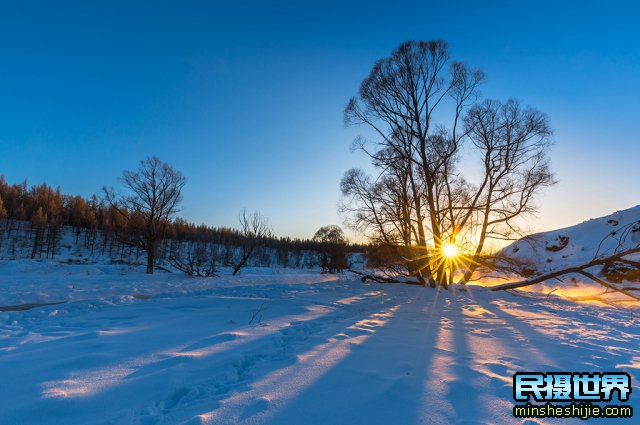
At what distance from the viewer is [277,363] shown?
3.35m

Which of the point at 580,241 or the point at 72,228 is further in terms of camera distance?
the point at 72,228

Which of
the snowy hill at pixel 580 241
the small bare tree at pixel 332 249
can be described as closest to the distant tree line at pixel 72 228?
the small bare tree at pixel 332 249

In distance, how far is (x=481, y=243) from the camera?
14656 mm

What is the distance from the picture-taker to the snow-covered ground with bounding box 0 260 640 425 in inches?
88.6

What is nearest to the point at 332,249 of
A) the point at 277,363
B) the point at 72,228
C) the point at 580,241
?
the point at 580,241

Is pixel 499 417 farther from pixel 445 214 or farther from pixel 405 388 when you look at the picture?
pixel 445 214

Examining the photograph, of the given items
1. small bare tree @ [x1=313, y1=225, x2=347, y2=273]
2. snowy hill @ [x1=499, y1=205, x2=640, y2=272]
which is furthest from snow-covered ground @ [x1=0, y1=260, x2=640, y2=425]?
small bare tree @ [x1=313, y1=225, x2=347, y2=273]

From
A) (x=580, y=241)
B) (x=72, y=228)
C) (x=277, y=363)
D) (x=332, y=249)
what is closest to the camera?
(x=277, y=363)

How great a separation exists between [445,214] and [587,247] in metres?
19.2

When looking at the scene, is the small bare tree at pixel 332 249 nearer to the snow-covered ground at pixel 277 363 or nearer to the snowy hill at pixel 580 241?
the snowy hill at pixel 580 241

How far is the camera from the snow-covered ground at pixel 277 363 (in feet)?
7.38

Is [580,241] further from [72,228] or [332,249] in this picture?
[72,228]

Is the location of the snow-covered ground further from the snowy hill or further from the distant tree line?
the distant tree line

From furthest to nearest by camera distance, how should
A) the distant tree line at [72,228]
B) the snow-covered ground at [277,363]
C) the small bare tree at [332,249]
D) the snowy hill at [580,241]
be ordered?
the distant tree line at [72,228] → the small bare tree at [332,249] → the snowy hill at [580,241] → the snow-covered ground at [277,363]
